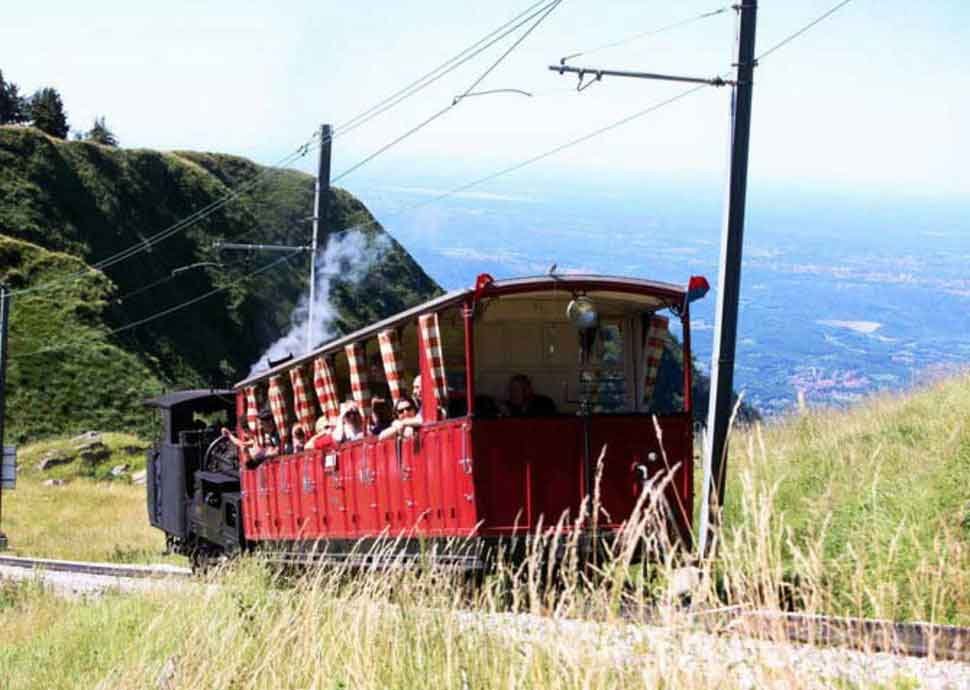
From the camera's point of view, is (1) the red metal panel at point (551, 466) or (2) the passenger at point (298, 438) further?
(2) the passenger at point (298, 438)

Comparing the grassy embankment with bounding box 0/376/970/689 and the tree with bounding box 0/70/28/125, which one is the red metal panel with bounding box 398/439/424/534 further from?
the tree with bounding box 0/70/28/125

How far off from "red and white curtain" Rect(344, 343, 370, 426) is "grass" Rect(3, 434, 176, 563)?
14498 mm

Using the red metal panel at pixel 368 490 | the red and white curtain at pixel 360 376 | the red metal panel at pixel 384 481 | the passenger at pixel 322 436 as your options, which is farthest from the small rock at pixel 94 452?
the red metal panel at pixel 384 481

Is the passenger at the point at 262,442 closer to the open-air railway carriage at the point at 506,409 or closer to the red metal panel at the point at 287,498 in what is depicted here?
the red metal panel at the point at 287,498

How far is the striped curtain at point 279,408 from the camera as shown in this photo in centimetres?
2002

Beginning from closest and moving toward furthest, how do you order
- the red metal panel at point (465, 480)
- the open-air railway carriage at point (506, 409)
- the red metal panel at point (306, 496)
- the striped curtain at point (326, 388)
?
1. the red metal panel at point (465, 480)
2. the open-air railway carriage at point (506, 409)
3. the striped curtain at point (326, 388)
4. the red metal panel at point (306, 496)

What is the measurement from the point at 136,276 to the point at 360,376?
309 ft

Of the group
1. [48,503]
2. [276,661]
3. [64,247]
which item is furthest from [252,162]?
[276,661]

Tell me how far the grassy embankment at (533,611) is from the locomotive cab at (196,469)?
6434 mm

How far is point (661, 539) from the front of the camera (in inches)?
243

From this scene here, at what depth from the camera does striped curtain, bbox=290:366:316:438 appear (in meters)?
18.7

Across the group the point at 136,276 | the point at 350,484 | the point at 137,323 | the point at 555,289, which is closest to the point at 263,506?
the point at 350,484

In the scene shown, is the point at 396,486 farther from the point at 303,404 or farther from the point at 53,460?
the point at 53,460

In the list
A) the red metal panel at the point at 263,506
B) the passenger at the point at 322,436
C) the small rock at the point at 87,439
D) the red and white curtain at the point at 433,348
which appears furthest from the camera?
the small rock at the point at 87,439
